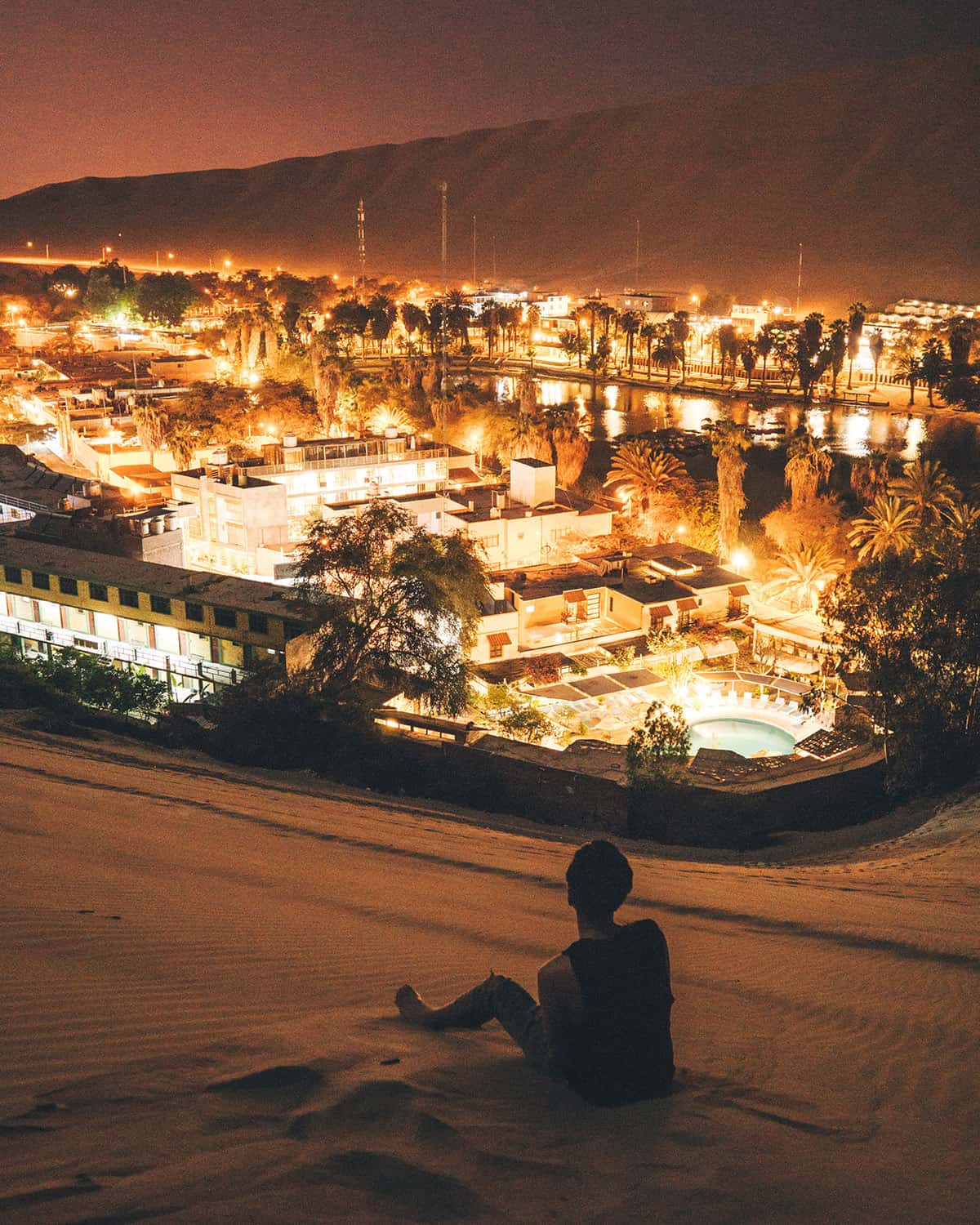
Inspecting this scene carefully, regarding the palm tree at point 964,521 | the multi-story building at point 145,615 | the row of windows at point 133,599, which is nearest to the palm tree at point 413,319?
the multi-story building at point 145,615

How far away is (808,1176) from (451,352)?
9711 centimetres

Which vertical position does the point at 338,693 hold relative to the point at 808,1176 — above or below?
below

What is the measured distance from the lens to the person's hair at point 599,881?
3.45 metres

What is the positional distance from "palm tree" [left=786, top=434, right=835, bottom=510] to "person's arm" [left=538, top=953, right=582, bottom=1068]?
3738 centimetres

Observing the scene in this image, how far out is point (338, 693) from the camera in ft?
64.1

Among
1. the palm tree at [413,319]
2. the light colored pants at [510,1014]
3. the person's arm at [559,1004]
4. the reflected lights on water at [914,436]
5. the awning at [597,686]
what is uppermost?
the palm tree at [413,319]

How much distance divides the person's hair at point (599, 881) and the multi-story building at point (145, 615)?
18.6m

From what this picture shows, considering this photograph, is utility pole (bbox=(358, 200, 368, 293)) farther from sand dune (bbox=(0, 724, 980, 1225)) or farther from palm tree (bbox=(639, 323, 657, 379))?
sand dune (bbox=(0, 724, 980, 1225))

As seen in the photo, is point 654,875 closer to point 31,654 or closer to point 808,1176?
point 808,1176

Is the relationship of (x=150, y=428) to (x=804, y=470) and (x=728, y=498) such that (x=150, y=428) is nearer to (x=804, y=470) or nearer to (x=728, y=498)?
(x=728, y=498)

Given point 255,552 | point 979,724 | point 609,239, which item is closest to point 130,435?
point 255,552

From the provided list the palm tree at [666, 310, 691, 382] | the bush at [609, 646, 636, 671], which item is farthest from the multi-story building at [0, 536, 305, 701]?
the palm tree at [666, 310, 691, 382]

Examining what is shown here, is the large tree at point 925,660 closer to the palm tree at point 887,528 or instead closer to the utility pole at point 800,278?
the palm tree at point 887,528

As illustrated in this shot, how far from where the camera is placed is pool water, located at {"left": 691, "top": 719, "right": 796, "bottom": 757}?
2347 cm
